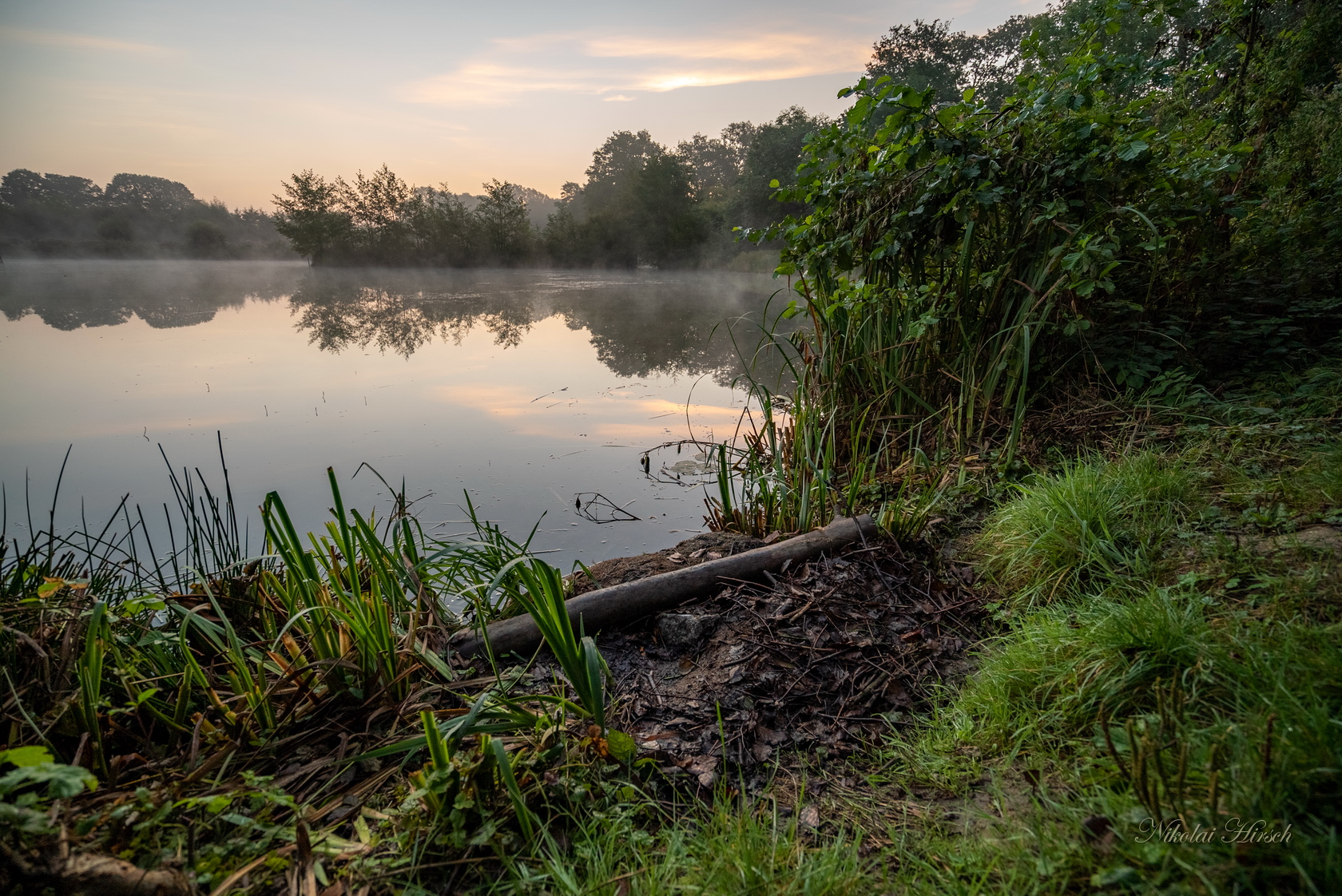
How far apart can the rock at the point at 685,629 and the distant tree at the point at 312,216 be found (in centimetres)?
2832

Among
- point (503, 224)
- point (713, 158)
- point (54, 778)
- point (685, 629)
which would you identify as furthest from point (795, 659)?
point (713, 158)

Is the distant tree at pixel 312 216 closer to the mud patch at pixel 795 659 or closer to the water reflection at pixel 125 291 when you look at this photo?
the water reflection at pixel 125 291

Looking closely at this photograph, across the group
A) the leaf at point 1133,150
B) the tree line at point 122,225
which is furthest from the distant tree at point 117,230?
the leaf at point 1133,150

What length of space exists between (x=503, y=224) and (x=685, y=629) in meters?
27.0

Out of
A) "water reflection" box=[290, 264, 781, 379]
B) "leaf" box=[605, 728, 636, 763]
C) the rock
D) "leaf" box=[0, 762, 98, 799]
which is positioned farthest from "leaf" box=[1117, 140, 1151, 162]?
"leaf" box=[0, 762, 98, 799]

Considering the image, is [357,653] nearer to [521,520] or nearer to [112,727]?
[112,727]

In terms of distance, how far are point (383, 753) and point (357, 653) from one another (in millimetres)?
398

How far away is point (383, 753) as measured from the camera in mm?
1257

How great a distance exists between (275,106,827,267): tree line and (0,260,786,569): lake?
14706mm

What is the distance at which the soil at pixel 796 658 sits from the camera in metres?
1.50

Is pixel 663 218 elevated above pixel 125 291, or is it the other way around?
pixel 663 218

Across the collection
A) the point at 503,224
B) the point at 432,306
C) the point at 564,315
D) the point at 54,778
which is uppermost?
the point at 503,224

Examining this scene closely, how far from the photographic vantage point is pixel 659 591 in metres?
2.03

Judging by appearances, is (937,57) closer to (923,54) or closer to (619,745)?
(923,54)
